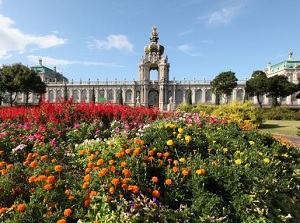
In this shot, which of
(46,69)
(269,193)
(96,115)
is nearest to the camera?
(269,193)

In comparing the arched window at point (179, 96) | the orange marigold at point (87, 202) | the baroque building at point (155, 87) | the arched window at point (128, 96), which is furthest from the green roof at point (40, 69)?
the orange marigold at point (87, 202)

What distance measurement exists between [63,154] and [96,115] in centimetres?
371

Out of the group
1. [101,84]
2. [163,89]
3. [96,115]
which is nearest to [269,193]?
[96,115]

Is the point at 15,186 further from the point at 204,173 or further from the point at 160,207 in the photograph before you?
the point at 204,173

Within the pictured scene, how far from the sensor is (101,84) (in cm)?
8394

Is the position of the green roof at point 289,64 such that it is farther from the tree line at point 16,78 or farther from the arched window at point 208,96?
the tree line at point 16,78

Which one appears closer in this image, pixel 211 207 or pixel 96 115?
pixel 211 207

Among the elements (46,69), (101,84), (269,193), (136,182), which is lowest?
(269,193)

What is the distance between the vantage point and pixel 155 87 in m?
76.4

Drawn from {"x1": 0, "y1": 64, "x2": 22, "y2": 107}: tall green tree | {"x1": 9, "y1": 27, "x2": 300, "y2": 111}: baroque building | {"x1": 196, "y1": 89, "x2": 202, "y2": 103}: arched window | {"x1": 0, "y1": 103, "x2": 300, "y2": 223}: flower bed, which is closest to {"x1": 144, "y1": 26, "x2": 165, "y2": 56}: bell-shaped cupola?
{"x1": 9, "y1": 27, "x2": 300, "y2": 111}: baroque building

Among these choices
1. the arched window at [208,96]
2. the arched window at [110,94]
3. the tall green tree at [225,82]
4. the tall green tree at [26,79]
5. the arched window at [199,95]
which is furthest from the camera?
the arched window at [110,94]

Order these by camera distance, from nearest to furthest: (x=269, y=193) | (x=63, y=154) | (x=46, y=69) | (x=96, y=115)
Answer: (x=269, y=193), (x=63, y=154), (x=96, y=115), (x=46, y=69)

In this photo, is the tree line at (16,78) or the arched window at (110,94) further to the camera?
the arched window at (110,94)

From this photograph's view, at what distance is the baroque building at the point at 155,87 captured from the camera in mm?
75750
